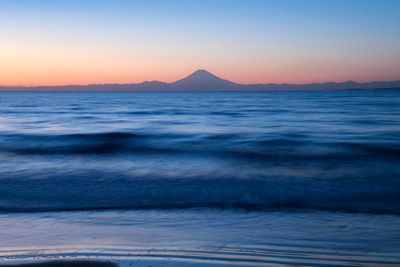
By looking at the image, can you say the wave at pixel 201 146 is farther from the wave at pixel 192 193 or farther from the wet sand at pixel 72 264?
the wet sand at pixel 72 264

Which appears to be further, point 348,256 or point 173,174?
point 173,174

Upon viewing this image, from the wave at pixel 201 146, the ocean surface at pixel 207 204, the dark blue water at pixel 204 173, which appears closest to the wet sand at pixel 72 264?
the ocean surface at pixel 207 204

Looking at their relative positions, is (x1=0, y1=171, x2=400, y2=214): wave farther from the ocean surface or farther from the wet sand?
the wet sand

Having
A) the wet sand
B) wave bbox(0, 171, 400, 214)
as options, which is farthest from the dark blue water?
the wet sand

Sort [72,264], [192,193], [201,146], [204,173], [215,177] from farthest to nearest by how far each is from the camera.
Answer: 1. [201,146]
2. [204,173]
3. [215,177]
4. [192,193]
5. [72,264]

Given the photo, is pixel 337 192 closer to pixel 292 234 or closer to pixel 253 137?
pixel 292 234

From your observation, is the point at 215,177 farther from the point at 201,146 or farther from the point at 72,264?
the point at 72,264

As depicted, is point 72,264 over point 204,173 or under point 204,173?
over

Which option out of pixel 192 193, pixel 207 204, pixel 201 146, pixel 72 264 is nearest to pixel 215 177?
pixel 192 193

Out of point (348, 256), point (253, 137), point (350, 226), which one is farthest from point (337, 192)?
point (253, 137)

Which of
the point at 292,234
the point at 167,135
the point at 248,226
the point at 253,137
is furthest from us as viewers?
the point at 167,135

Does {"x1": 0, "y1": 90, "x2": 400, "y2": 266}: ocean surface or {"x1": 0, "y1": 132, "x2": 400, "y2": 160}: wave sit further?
{"x1": 0, "y1": 132, "x2": 400, "y2": 160}: wave

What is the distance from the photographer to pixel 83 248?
4254mm

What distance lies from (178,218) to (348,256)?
2.67 metres
